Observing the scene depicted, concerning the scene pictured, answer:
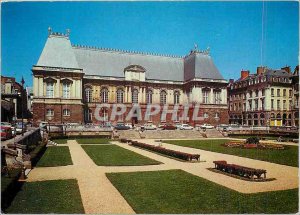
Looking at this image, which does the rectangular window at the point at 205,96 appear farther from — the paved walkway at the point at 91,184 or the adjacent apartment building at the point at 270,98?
the paved walkway at the point at 91,184

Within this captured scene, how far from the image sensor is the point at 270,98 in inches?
2420

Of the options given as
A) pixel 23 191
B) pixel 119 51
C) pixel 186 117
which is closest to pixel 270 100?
pixel 186 117

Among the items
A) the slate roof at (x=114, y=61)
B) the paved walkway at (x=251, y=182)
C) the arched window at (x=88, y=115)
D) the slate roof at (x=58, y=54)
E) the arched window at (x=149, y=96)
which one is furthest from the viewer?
the arched window at (x=149, y=96)

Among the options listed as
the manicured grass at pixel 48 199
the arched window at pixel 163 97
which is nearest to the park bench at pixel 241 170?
the manicured grass at pixel 48 199

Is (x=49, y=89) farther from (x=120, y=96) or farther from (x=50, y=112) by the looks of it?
(x=120, y=96)

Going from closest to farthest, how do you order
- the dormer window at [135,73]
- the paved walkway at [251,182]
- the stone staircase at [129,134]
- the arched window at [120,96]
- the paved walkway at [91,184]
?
1. the paved walkway at [91,184]
2. the paved walkway at [251,182]
3. the stone staircase at [129,134]
4. the dormer window at [135,73]
5. the arched window at [120,96]

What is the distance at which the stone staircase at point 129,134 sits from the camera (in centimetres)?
4189

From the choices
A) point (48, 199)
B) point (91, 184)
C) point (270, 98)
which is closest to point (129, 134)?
point (91, 184)

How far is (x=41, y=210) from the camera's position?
10.2 m

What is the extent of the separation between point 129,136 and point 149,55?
28.9m

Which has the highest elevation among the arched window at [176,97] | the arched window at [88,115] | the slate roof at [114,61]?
the slate roof at [114,61]

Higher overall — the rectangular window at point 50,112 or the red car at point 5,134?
the rectangular window at point 50,112

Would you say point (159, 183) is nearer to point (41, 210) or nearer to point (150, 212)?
point (150, 212)

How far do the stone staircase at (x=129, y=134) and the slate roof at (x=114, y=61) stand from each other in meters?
17.9
